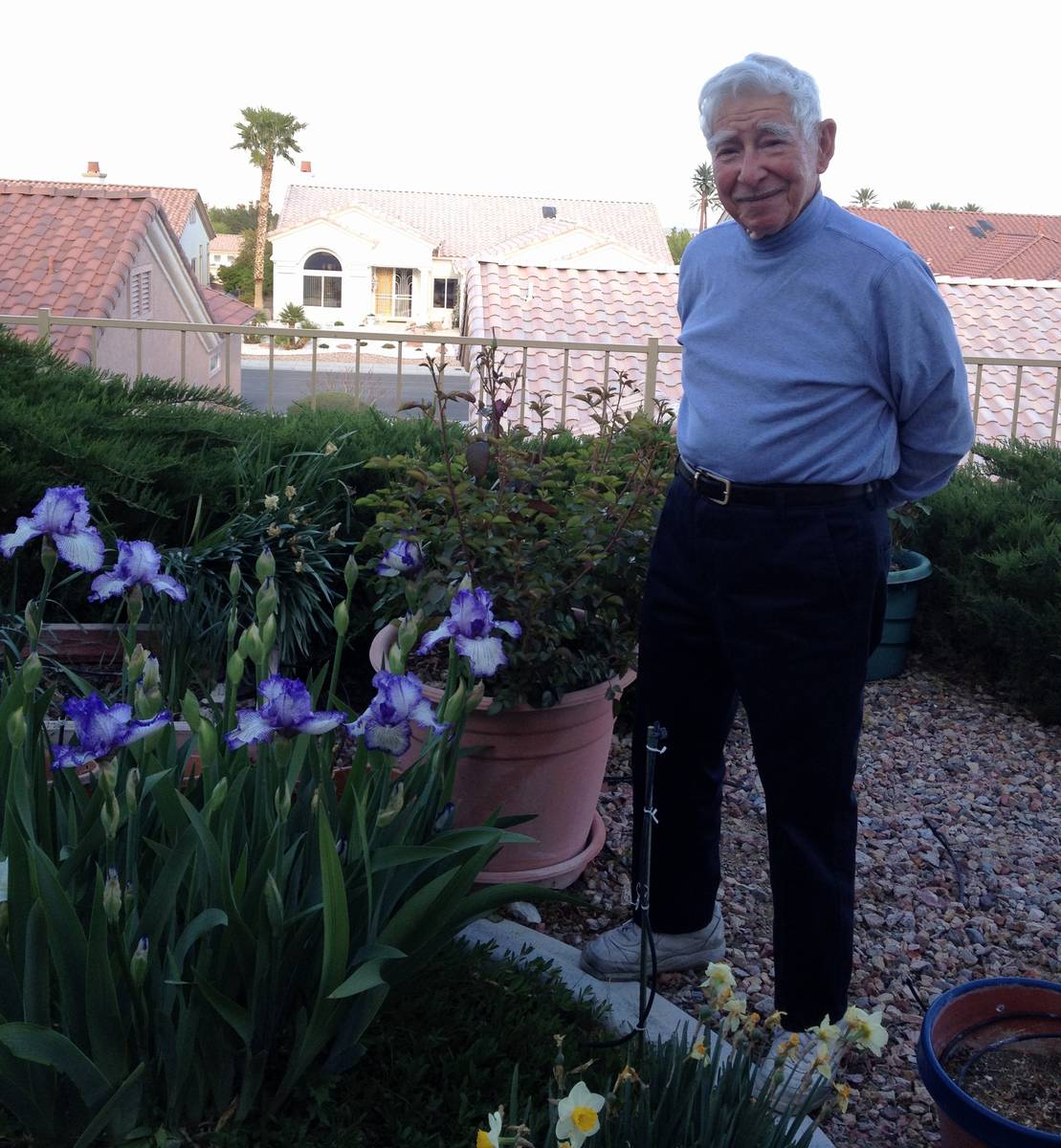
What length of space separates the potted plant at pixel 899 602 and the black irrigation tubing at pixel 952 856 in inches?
44.4

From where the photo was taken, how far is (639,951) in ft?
7.73

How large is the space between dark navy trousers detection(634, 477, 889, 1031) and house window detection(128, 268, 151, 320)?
64.5 feet

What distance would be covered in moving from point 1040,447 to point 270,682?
170 inches

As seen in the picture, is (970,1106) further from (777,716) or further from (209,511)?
(209,511)

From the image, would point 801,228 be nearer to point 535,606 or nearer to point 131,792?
point 535,606

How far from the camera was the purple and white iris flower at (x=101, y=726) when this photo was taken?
1.48m

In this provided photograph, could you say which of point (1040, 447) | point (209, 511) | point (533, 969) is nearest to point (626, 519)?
point (533, 969)

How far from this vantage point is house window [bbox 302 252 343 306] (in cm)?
5366

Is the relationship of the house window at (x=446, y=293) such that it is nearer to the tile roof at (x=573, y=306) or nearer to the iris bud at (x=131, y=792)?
the tile roof at (x=573, y=306)

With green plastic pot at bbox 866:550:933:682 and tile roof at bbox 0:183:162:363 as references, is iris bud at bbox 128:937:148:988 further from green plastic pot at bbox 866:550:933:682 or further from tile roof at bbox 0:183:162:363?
tile roof at bbox 0:183:162:363

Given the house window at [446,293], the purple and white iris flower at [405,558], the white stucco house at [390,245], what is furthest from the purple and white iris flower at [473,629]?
the house window at [446,293]

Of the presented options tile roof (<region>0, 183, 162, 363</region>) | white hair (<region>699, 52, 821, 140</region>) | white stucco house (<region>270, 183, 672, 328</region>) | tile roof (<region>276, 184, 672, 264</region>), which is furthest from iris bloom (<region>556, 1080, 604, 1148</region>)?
tile roof (<region>276, 184, 672, 264</region>)

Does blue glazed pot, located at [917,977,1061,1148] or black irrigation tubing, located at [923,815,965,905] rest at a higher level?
blue glazed pot, located at [917,977,1061,1148]

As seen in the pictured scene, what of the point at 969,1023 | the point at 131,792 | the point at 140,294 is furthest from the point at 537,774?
the point at 140,294
